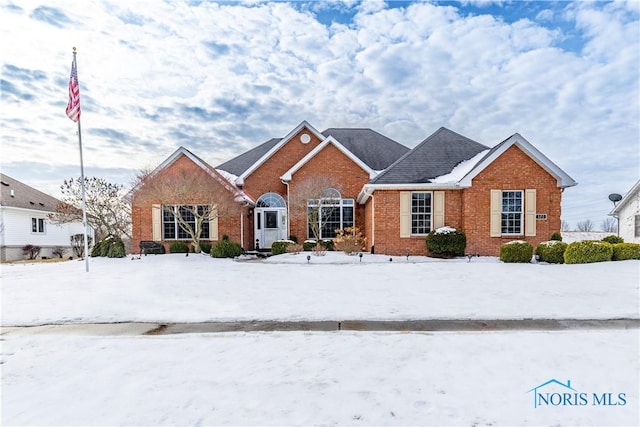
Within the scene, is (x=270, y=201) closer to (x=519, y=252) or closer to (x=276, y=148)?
(x=276, y=148)

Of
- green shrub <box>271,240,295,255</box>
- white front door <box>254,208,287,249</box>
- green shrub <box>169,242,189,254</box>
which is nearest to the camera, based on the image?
green shrub <box>271,240,295,255</box>

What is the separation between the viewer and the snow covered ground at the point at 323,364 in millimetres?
2963

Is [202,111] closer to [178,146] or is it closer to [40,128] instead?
[178,146]

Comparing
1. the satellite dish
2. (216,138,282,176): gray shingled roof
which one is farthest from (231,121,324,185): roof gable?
the satellite dish

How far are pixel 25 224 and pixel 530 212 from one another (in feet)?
104

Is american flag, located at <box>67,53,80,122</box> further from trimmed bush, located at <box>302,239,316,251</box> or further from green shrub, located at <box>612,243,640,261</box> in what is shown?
green shrub, located at <box>612,243,640,261</box>

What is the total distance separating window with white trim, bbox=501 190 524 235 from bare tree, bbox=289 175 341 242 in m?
8.22

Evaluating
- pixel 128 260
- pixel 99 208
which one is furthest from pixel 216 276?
pixel 99 208

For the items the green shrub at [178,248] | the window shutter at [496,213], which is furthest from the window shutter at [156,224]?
the window shutter at [496,213]

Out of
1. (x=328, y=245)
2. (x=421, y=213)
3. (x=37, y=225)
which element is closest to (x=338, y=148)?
(x=328, y=245)

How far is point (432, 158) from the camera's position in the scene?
55.1 ft

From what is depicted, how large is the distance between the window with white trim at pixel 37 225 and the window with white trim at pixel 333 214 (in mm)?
21011

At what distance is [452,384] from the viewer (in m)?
3.43

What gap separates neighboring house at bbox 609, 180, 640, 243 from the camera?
21850 mm
